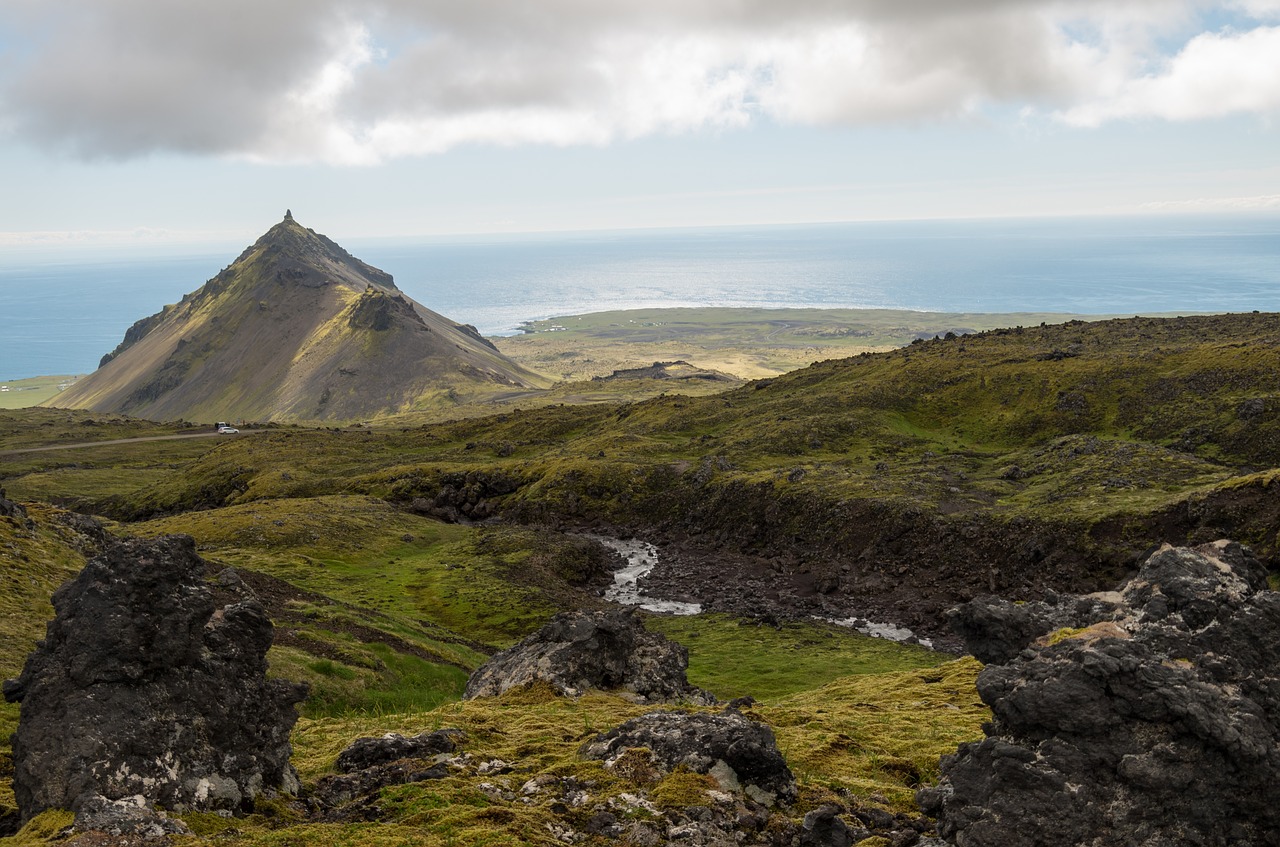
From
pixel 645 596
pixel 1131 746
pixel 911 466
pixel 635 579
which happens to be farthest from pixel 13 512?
pixel 911 466

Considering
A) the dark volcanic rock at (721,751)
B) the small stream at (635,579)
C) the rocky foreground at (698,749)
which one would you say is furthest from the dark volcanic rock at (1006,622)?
the small stream at (635,579)

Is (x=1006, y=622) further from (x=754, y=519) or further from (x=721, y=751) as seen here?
(x=754, y=519)

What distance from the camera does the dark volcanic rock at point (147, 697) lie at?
17.7 meters

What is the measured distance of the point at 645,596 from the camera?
88562mm

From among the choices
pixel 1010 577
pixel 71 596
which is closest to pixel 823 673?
pixel 1010 577

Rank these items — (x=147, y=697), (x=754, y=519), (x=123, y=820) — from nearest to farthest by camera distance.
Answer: (x=123, y=820) → (x=147, y=697) → (x=754, y=519)

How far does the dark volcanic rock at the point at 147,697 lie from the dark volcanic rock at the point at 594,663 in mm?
16455

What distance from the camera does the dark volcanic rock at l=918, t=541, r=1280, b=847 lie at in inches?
685

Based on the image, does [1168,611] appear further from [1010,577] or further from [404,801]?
[1010,577]

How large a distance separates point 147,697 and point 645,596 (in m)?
71.9

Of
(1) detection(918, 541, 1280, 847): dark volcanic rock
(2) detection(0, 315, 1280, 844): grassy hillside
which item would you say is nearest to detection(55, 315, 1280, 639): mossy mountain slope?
(2) detection(0, 315, 1280, 844): grassy hillside

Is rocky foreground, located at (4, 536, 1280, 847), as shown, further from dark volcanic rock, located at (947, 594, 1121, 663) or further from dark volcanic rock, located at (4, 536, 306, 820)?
dark volcanic rock, located at (947, 594, 1121, 663)

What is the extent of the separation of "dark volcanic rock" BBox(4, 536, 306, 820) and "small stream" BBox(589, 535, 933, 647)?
2458 inches

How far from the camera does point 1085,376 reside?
12669 centimetres
